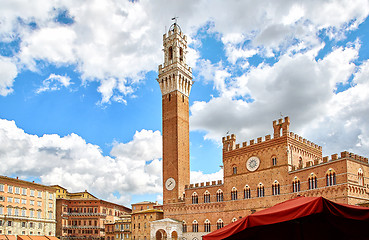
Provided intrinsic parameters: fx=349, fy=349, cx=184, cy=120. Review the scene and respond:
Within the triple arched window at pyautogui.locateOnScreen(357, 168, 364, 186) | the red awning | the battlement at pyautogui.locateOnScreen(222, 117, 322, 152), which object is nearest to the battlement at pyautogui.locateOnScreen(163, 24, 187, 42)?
the battlement at pyautogui.locateOnScreen(222, 117, 322, 152)

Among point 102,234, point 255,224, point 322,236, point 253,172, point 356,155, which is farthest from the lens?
point 102,234

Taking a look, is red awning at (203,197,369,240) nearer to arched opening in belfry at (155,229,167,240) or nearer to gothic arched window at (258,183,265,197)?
gothic arched window at (258,183,265,197)

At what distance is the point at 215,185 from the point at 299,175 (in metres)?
13.6

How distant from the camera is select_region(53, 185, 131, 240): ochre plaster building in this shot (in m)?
70.3

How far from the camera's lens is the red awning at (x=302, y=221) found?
22.8 ft

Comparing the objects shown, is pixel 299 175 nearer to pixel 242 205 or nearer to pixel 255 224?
pixel 242 205

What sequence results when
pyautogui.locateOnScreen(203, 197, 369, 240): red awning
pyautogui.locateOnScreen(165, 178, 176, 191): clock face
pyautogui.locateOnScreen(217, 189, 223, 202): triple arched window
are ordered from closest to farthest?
pyautogui.locateOnScreen(203, 197, 369, 240): red awning → pyautogui.locateOnScreen(217, 189, 223, 202): triple arched window → pyautogui.locateOnScreen(165, 178, 176, 191): clock face

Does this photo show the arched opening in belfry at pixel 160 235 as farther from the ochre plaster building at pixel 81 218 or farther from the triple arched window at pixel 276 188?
the ochre plaster building at pixel 81 218

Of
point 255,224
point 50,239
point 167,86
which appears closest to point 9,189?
point 50,239

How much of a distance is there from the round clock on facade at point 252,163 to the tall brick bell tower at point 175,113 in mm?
13090

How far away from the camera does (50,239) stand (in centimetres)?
5269

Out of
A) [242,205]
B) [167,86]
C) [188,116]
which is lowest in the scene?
[242,205]

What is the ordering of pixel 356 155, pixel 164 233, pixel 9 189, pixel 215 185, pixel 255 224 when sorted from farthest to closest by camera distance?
pixel 9 189, pixel 164 233, pixel 215 185, pixel 356 155, pixel 255 224

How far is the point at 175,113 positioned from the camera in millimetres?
56000
